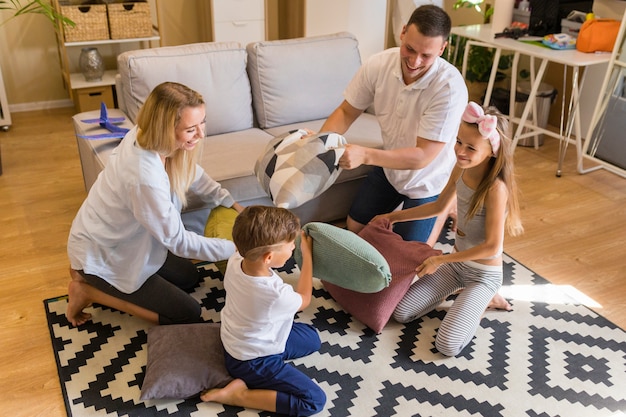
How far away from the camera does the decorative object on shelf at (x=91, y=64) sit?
408 cm

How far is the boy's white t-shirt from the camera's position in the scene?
1.78 m

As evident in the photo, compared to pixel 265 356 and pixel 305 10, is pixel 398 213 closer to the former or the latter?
pixel 265 356

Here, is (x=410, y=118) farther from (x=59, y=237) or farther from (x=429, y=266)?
(x=59, y=237)

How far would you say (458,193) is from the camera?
2295mm

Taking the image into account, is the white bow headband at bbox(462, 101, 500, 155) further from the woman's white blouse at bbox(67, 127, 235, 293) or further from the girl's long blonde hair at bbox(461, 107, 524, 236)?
the woman's white blouse at bbox(67, 127, 235, 293)

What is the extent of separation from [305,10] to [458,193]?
263cm

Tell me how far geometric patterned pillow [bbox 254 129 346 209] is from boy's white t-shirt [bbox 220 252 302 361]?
0.42 metres

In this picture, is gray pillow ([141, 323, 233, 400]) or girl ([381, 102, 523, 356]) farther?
girl ([381, 102, 523, 356])

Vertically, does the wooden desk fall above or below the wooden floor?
above

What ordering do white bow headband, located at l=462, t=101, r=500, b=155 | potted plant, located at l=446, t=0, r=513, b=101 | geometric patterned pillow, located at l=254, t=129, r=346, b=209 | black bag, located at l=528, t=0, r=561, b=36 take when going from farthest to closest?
potted plant, located at l=446, t=0, r=513, b=101 < black bag, located at l=528, t=0, r=561, b=36 < geometric patterned pillow, located at l=254, t=129, r=346, b=209 < white bow headband, located at l=462, t=101, r=500, b=155

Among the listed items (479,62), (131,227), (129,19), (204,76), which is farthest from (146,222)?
(479,62)

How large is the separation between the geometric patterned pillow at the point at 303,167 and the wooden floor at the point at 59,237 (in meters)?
0.99

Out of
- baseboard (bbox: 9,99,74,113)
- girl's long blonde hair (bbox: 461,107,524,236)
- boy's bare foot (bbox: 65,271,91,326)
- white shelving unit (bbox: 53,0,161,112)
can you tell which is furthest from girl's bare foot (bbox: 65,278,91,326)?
baseboard (bbox: 9,99,74,113)

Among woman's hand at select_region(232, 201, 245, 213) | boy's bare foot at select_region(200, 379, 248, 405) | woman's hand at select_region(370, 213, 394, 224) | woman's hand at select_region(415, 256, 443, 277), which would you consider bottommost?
boy's bare foot at select_region(200, 379, 248, 405)
